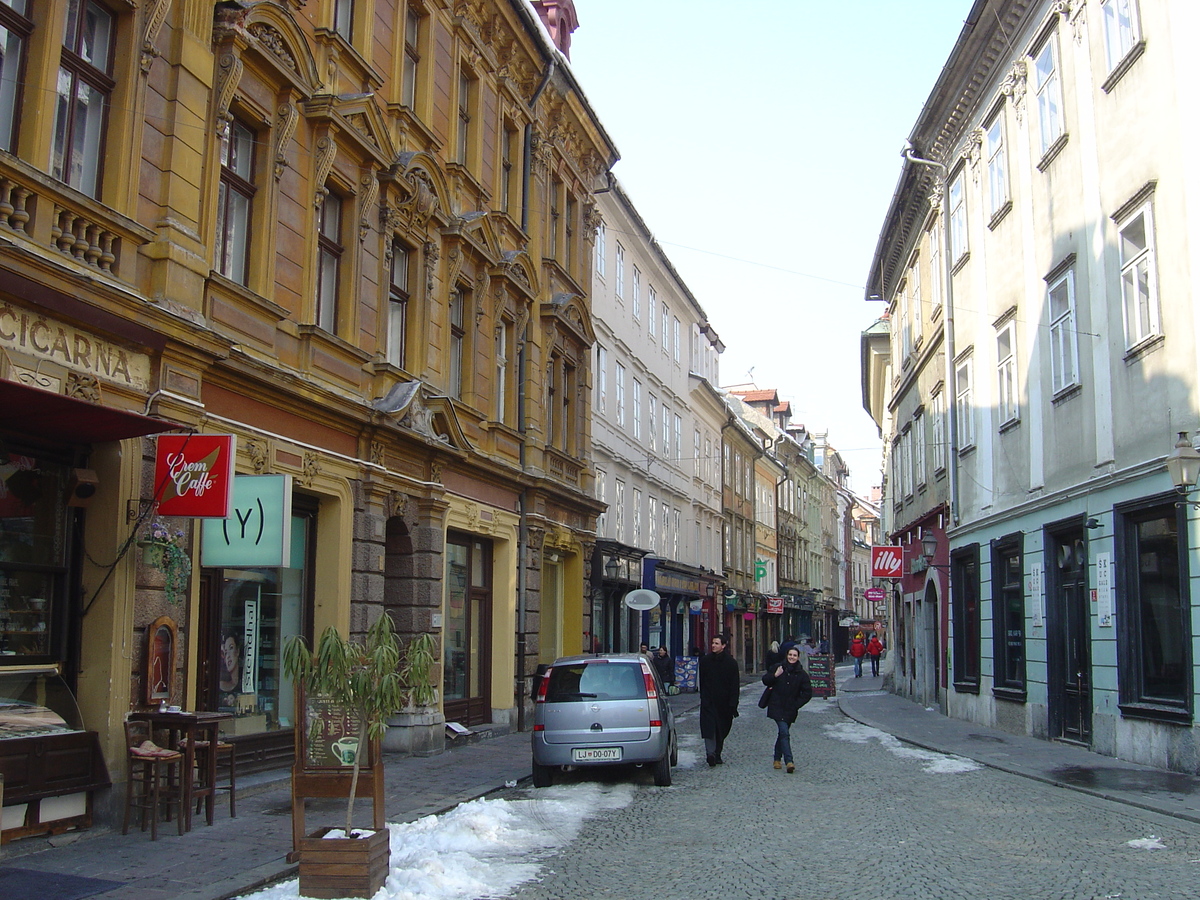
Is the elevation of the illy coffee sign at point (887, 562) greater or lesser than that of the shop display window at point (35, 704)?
greater

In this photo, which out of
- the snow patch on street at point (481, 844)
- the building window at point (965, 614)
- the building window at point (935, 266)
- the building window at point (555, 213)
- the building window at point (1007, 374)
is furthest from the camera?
the building window at point (935, 266)

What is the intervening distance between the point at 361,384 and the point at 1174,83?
10805 millimetres

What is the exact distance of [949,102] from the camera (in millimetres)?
23688

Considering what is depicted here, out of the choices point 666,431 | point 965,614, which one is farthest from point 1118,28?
point 666,431

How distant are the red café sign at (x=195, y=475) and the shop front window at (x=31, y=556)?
0.79 m

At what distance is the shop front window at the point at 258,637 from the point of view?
12.5 meters

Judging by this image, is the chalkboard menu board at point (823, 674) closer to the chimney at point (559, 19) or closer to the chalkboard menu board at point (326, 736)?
the chimney at point (559, 19)

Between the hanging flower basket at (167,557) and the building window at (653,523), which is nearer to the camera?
the hanging flower basket at (167,557)

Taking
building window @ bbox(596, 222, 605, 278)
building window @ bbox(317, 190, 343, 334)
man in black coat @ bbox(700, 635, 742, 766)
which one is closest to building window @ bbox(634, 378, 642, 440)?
building window @ bbox(596, 222, 605, 278)

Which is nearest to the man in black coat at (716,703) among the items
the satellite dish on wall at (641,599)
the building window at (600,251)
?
the satellite dish on wall at (641,599)

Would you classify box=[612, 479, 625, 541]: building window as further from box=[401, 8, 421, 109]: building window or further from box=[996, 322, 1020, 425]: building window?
box=[401, 8, 421, 109]: building window

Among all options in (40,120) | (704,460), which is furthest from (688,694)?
(40,120)

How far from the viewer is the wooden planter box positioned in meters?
7.24

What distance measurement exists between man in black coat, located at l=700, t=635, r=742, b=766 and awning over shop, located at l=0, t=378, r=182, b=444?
27.7ft
